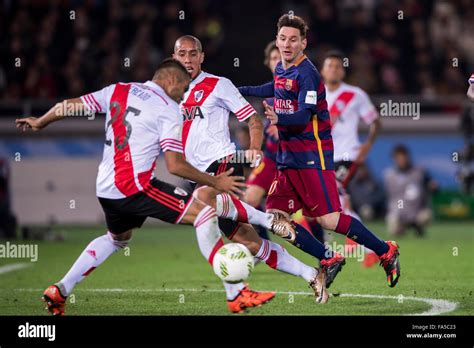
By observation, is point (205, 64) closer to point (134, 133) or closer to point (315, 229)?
point (315, 229)

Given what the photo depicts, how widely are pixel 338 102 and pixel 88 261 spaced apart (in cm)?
478

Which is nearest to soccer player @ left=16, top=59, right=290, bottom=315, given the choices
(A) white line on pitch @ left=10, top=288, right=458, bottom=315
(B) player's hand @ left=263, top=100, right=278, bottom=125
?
(B) player's hand @ left=263, top=100, right=278, bottom=125

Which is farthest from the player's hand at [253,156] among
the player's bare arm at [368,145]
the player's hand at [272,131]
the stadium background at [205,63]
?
the stadium background at [205,63]

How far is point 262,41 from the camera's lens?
2386cm

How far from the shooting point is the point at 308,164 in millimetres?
8992

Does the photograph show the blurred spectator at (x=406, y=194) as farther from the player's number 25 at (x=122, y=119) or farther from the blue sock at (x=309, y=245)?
the player's number 25 at (x=122, y=119)

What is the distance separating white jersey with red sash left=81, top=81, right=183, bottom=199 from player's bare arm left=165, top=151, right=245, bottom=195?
92mm

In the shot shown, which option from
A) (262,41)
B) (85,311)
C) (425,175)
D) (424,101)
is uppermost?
(262,41)

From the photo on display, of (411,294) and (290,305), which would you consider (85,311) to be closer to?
(290,305)

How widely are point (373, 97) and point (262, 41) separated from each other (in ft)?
11.8

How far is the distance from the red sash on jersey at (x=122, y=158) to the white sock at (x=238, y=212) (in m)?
0.91

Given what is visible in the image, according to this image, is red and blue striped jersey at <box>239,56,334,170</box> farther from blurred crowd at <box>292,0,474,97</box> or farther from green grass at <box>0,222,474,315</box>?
blurred crowd at <box>292,0,474,97</box>

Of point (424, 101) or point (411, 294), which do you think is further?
point (424, 101)

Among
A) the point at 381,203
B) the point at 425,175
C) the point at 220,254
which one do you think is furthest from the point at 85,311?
the point at 381,203
